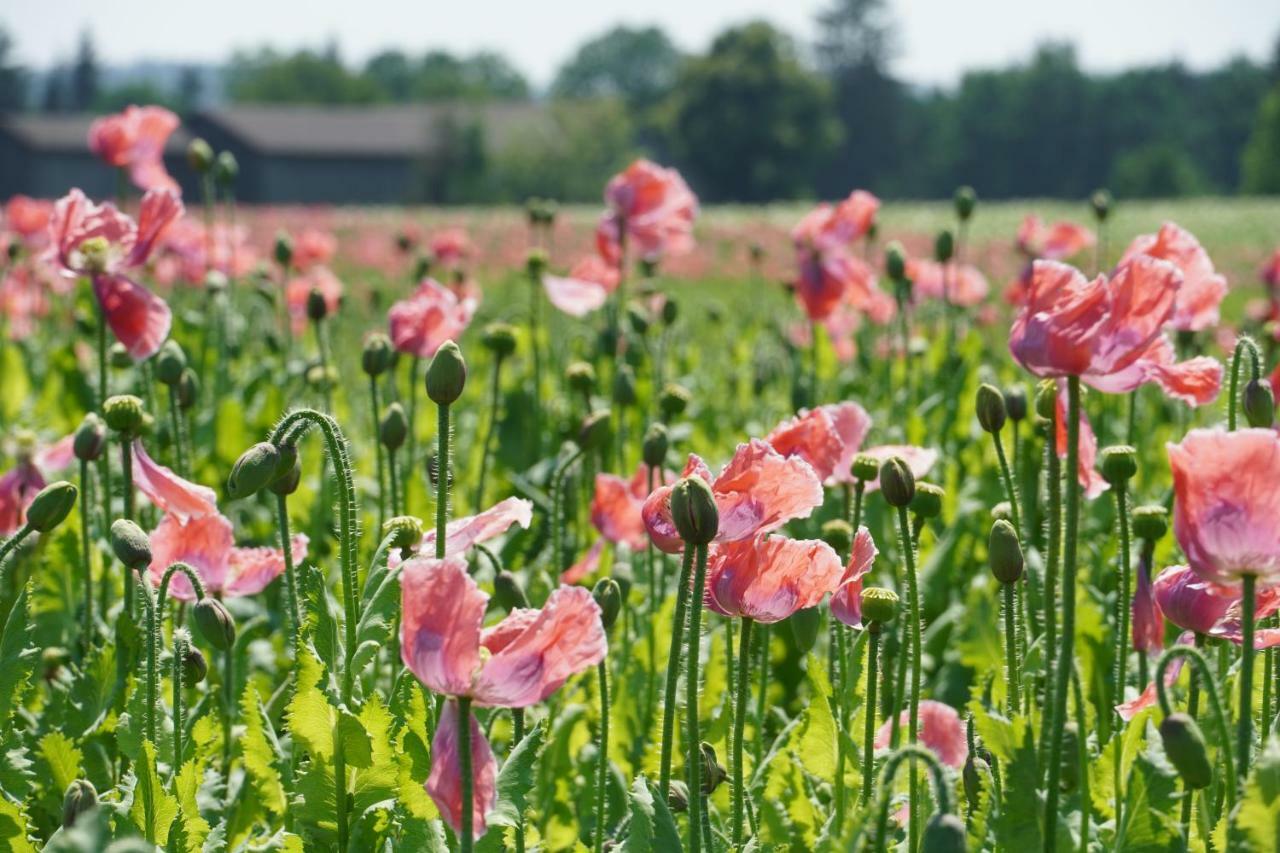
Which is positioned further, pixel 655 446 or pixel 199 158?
pixel 199 158

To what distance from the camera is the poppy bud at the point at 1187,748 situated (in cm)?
115

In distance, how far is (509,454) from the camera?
3695 mm

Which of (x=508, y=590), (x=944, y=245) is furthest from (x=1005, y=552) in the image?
(x=944, y=245)

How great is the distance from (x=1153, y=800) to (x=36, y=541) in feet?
4.85

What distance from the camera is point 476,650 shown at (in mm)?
1121

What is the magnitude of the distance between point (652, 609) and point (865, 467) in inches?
17.0

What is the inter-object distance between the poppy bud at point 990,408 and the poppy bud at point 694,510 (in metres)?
0.55

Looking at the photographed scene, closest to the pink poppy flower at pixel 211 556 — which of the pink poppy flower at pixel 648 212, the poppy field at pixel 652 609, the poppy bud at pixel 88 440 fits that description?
the poppy field at pixel 652 609

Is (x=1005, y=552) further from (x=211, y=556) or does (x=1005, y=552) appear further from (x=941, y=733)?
(x=211, y=556)

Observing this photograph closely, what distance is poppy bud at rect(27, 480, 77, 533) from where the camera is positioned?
1.49 meters

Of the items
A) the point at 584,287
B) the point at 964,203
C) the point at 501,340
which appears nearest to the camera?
the point at 501,340

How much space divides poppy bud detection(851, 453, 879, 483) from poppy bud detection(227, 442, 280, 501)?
86 centimetres

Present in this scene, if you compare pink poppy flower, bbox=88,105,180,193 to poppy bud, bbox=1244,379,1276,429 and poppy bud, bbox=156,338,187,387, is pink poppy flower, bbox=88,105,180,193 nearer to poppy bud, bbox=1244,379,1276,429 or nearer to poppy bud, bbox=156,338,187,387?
poppy bud, bbox=156,338,187,387

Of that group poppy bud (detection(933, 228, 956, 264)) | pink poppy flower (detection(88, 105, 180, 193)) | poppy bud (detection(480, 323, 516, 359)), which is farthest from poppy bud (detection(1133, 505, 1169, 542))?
pink poppy flower (detection(88, 105, 180, 193))
